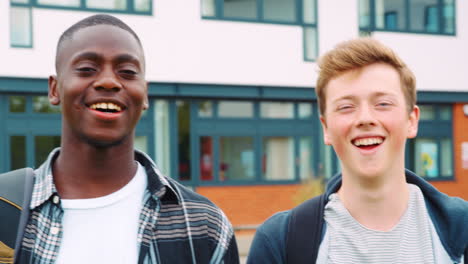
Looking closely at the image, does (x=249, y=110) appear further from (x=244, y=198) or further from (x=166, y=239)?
(x=166, y=239)

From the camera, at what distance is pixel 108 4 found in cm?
1267

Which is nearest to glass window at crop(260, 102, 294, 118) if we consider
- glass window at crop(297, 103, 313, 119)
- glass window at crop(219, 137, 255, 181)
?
glass window at crop(297, 103, 313, 119)

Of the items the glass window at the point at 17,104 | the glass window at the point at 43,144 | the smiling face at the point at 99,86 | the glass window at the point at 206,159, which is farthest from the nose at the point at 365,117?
the glass window at the point at 206,159

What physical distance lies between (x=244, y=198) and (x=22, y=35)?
5.96 metres

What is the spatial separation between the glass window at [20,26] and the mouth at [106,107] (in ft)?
34.7

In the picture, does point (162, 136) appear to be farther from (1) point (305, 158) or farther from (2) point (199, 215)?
(2) point (199, 215)

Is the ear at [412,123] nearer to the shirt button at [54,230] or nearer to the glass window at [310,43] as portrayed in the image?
the shirt button at [54,230]

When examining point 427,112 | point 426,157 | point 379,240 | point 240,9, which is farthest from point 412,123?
point 426,157

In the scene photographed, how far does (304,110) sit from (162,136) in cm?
352

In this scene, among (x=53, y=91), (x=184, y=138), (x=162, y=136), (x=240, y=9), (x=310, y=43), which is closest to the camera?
(x=53, y=91)

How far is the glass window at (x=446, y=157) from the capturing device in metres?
15.8

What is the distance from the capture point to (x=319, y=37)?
47.2 ft

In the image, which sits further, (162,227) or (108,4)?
(108,4)

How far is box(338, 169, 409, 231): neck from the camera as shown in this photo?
2615 millimetres
